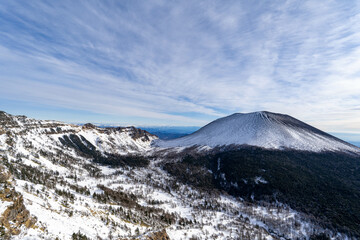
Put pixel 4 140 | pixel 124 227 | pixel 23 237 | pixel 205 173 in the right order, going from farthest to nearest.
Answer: pixel 205 173, pixel 4 140, pixel 124 227, pixel 23 237

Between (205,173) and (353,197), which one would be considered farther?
(205,173)

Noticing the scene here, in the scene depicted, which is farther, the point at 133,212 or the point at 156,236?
the point at 133,212

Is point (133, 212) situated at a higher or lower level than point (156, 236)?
lower

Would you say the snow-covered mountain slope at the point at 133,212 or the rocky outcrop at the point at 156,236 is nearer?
the snow-covered mountain slope at the point at 133,212

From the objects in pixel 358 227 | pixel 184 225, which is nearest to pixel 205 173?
pixel 184 225

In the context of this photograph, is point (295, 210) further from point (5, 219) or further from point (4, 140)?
point (4, 140)

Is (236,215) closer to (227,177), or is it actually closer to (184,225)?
(184,225)

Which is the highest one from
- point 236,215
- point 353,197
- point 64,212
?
point 64,212

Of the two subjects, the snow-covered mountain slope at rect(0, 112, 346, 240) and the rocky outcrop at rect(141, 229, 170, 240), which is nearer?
the snow-covered mountain slope at rect(0, 112, 346, 240)

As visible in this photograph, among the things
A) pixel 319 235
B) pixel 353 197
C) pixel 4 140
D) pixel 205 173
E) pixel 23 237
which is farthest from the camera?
pixel 205 173

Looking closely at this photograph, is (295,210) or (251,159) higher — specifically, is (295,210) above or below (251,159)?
below
